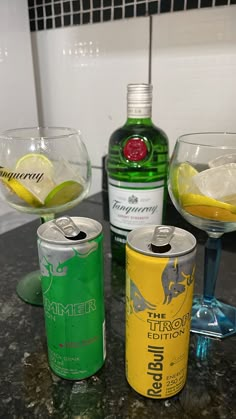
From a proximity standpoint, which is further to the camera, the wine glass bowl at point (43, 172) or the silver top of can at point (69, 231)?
the wine glass bowl at point (43, 172)

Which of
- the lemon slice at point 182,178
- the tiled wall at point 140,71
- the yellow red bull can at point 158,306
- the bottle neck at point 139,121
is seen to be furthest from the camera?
the tiled wall at point 140,71

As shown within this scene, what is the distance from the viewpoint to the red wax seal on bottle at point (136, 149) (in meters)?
0.52

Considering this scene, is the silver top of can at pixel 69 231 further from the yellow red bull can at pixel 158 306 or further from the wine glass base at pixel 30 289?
the wine glass base at pixel 30 289

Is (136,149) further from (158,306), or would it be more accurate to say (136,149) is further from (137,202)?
(158,306)

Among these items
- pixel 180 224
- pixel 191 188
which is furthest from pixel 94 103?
pixel 191 188

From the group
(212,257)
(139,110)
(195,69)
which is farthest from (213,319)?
(195,69)

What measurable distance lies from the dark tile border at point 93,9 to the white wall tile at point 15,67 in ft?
0.17

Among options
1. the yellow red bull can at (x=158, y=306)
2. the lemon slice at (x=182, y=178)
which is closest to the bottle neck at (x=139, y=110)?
the lemon slice at (x=182, y=178)

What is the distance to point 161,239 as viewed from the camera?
0.96 feet

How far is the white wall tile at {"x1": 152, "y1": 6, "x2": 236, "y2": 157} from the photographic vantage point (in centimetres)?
61

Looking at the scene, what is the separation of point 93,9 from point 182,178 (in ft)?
1.67

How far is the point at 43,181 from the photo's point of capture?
432mm

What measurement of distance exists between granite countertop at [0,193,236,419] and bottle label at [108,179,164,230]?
0.36 ft

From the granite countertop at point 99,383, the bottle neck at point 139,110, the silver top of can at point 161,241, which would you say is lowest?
the granite countertop at point 99,383
